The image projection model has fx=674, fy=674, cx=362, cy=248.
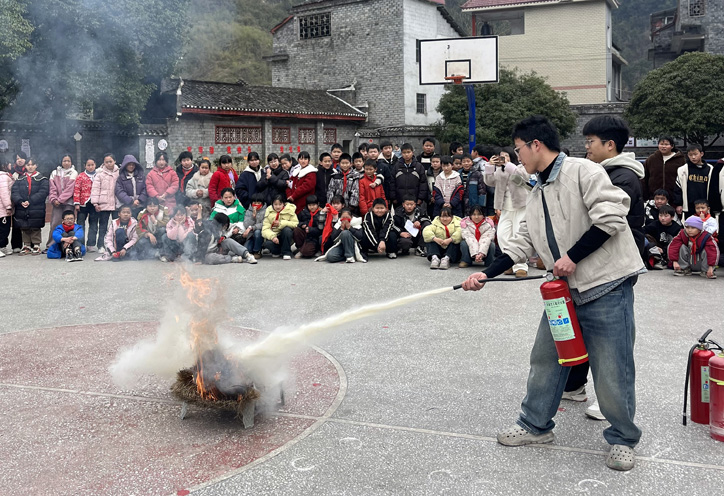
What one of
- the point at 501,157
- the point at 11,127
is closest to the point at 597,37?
the point at 11,127

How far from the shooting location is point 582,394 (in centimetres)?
479

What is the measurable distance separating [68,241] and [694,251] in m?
10.1

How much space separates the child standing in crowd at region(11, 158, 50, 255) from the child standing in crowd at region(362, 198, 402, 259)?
19.7 feet

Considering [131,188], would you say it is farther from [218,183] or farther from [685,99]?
[685,99]

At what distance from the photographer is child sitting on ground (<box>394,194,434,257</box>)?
1170 centimetres

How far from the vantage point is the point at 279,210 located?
469 inches

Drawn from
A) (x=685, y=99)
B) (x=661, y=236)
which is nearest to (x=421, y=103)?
(x=685, y=99)

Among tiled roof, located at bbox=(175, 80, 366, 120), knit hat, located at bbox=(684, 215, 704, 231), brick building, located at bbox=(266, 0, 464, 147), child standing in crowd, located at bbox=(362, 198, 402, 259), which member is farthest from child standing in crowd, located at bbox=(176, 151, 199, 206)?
brick building, located at bbox=(266, 0, 464, 147)

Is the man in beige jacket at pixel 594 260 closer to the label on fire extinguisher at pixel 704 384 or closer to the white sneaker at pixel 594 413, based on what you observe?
the white sneaker at pixel 594 413

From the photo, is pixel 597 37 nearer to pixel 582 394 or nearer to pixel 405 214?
pixel 405 214

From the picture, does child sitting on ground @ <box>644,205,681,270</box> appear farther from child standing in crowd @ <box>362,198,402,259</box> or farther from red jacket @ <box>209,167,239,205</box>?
red jacket @ <box>209,167,239,205</box>

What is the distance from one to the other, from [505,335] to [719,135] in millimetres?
30226

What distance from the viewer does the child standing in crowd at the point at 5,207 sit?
1230 centimetres

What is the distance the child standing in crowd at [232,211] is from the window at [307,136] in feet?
78.6
